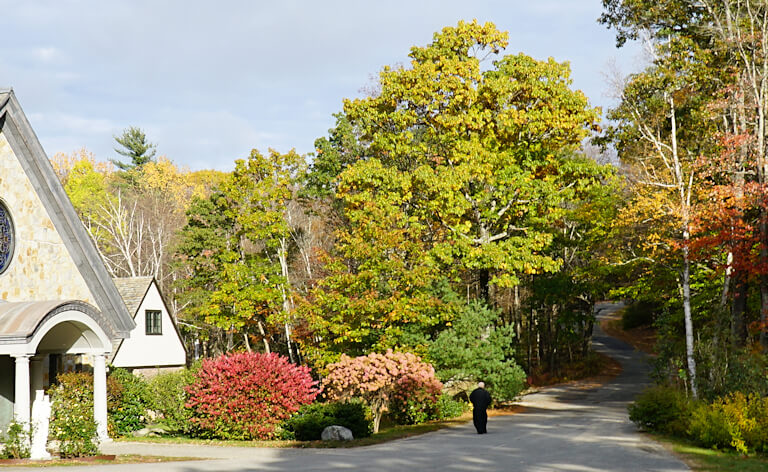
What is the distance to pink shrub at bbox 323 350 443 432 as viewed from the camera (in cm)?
2241

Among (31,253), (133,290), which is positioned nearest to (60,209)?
(31,253)

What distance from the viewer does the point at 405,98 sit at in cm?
3114

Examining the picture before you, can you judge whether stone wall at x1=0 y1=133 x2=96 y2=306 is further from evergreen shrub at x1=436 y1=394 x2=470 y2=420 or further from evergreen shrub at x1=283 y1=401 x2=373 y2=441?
evergreen shrub at x1=436 y1=394 x2=470 y2=420

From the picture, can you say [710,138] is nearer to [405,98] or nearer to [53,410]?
[405,98]

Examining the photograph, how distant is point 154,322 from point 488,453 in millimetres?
24023

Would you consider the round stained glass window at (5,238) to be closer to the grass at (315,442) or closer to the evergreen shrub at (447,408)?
the grass at (315,442)

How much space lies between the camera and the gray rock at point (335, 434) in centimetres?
1938

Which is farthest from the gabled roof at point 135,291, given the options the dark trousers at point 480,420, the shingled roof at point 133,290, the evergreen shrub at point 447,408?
the dark trousers at point 480,420

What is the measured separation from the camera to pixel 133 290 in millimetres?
35219

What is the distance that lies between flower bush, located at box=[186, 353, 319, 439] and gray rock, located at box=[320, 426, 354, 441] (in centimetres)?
130

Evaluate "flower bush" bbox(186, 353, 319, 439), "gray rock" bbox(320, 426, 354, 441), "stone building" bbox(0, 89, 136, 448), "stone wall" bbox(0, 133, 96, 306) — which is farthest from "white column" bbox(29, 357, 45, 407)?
"gray rock" bbox(320, 426, 354, 441)

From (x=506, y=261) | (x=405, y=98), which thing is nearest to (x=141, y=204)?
(x=405, y=98)

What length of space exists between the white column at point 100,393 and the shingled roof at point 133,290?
14.9m

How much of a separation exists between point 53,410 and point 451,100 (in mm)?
18736
